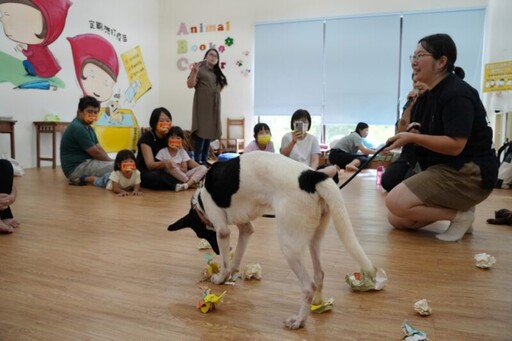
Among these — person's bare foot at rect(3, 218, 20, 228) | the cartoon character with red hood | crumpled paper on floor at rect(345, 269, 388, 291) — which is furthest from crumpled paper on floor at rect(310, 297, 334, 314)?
the cartoon character with red hood

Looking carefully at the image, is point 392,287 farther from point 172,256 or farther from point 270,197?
point 172,256

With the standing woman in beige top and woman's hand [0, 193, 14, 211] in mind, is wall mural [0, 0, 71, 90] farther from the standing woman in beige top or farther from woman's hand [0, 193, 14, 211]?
woman's hand [0, 193, 14, 211]

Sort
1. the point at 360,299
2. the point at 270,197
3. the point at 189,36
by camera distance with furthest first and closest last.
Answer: the point at 189,36, the point at 360,299, the point at 270,197

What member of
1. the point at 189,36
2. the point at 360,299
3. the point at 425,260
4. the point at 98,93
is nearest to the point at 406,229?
the point at 425,260

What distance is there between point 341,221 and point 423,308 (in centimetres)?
46

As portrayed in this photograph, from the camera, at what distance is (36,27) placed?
5594mm

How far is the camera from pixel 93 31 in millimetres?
Result: 6695

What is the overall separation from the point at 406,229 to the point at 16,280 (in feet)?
7.07

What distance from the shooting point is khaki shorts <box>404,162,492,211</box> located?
6.86ft

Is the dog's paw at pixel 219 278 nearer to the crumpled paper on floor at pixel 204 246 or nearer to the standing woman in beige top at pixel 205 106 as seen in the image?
the crumpled paper on floor at pixel 204 246

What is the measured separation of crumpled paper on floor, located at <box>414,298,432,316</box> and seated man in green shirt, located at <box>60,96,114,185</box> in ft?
12.2

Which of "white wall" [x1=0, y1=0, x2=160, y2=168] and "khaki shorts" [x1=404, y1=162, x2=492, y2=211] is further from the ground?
"white wall" [x1=0, y1=0, x2=160, y2=168]

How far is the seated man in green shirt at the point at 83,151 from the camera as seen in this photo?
162 inches

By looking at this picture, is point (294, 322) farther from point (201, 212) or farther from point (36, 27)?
point (36, 27)
